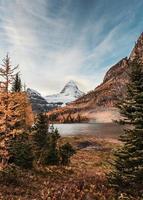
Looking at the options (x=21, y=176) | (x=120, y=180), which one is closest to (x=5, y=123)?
(x=21, y=176)

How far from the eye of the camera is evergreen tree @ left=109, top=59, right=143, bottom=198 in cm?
1795

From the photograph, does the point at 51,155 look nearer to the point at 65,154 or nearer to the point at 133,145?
the point at 65,154

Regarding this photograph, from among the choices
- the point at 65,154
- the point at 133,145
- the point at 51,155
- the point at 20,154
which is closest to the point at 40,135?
the point at 65,154

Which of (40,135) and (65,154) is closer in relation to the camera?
(65,154)

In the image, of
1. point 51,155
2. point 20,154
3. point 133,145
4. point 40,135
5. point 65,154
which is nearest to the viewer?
point 133,145

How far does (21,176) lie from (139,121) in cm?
1272

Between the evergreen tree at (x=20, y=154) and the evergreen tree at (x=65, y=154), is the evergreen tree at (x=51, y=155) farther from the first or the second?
the evergreen tree at (x=20, y=154)

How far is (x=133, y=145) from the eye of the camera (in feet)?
60.2

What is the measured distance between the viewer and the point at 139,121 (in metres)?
18.1

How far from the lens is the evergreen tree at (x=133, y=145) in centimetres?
1795

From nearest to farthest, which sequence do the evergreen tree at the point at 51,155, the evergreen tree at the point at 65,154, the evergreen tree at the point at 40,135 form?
the evergreen tree at the point at 51,155, the evergreen tree at the point at 65,154, the evergreen tree at the point at 40,135

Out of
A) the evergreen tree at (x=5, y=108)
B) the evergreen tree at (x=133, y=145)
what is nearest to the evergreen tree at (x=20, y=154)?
the evergreen tree at (x=5, y=108)

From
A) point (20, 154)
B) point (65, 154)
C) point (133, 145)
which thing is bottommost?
point (65, 154)

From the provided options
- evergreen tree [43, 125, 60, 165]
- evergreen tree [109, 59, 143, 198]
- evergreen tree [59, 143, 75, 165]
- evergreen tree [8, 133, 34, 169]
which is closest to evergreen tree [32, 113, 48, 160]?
evergreen tree [59, 143, 75, 165]
